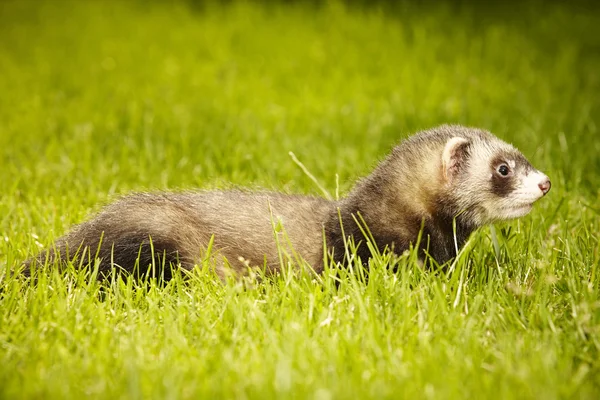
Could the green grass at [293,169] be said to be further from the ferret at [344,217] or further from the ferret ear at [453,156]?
the ferret ear at [453,156]

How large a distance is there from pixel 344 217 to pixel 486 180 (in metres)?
0.87

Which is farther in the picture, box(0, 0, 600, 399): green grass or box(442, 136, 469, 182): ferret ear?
box(442, 136, 469, 182): ferret ear

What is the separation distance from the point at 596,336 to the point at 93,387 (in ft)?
6.81

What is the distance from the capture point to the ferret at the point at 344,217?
416 centimetres

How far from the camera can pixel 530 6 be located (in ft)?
44.1

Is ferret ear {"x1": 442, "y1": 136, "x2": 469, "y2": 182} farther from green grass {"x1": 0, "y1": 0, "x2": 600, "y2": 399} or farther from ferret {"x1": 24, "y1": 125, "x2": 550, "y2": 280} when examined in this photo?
green grass {"x1": 0, "y1": 0, "x2": 600, "y2": 399}

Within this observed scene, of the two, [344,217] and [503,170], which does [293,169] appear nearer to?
[344,217]

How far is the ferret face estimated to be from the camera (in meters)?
4.34

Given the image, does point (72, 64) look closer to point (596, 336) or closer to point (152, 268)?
point (152, 268)

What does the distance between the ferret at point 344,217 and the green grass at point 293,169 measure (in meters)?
0.21

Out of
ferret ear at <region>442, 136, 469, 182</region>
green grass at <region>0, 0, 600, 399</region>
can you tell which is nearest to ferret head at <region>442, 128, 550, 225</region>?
ferret ear at <region>442, 136, 469, 182</region>

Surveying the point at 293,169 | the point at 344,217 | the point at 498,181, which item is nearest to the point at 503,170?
the point at 498,181

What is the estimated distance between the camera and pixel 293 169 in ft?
21.5

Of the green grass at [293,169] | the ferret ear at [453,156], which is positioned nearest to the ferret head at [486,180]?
the ferret ear at [453,156]
